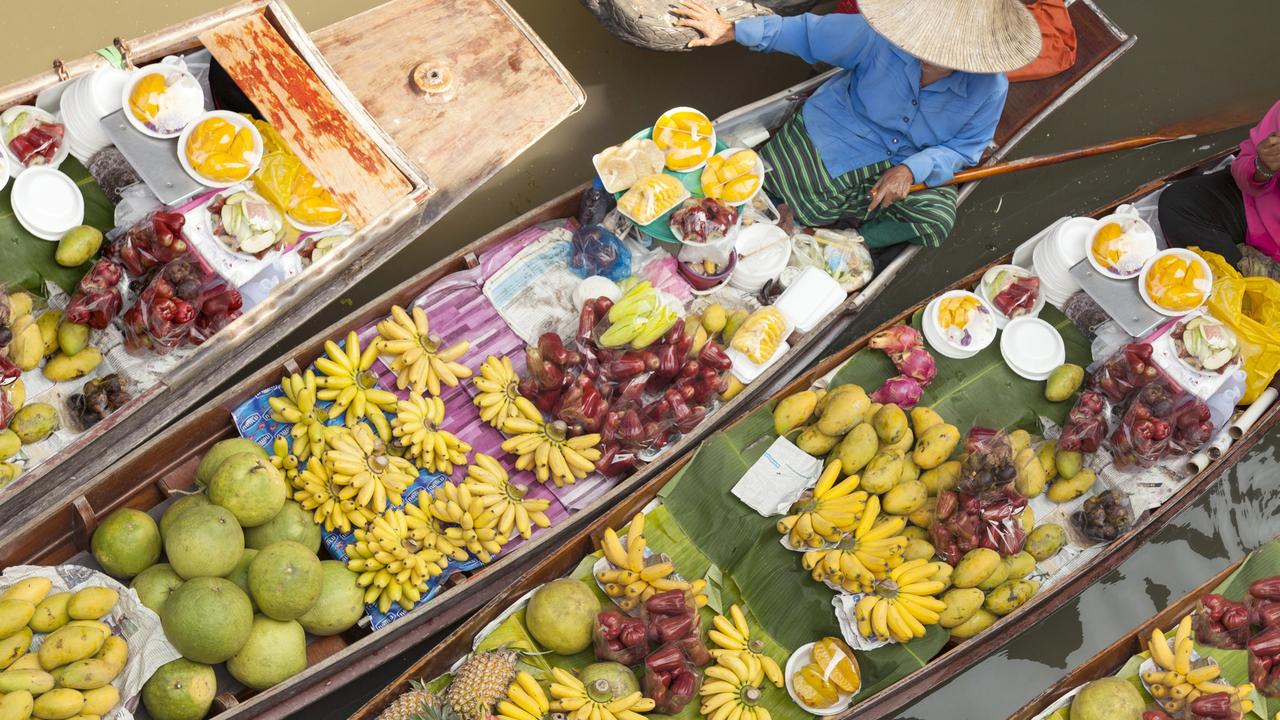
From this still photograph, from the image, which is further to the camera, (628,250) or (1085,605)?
(1085,605)

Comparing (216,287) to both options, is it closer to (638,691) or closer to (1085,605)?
(638,691)

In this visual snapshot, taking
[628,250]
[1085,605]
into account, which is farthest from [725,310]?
[1085,605]

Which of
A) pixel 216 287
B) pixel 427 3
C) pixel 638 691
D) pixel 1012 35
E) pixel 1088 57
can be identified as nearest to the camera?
pixel 638 691

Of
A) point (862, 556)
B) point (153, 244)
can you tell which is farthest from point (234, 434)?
point (862, 556)

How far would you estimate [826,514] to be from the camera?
3.81 metres

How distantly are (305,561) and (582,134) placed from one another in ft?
9.54

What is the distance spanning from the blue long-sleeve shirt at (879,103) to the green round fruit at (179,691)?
126 inches

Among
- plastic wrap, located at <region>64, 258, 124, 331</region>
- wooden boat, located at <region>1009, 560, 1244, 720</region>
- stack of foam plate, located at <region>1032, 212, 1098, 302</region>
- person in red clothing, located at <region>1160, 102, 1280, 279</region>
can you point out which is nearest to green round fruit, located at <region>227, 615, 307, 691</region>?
plastic wrap, located at <region>64, 258, 124, 331</region>

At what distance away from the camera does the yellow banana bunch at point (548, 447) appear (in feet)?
12.9

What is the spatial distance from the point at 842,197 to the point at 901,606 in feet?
6.23

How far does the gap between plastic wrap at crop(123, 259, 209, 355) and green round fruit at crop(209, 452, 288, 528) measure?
526mm

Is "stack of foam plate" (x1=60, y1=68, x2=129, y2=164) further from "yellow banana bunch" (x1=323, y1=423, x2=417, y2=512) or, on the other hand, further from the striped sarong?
the striped sarong

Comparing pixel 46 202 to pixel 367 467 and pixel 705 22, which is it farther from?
pixel 705 22

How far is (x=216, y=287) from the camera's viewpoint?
3.84 meters
